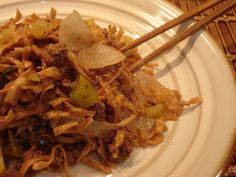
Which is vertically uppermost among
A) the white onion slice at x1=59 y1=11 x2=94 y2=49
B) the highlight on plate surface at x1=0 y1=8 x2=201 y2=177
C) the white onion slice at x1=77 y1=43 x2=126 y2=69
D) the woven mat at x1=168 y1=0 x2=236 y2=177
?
the woven mat at x1=168 y1=0 x2=236 y2=177

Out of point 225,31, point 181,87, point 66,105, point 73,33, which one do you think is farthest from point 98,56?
point 225,31

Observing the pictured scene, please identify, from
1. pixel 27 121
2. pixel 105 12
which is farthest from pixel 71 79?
pixel 105 12

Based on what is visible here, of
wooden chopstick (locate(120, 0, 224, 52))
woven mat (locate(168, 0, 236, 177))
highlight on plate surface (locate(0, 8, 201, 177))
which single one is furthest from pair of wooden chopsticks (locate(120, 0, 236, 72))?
woven mat (locate(168, 0, 236, 177))

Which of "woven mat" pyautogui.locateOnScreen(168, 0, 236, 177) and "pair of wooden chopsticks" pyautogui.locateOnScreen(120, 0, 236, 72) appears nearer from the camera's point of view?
"pair of wooden chopsticks" pyautogui.locateOnScreen(120, 0, 236, 72)

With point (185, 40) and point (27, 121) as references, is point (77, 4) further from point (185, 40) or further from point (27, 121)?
point (27, 121)

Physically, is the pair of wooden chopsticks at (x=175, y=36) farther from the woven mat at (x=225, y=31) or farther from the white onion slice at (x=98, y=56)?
the woven mat at (x=225, y=31)

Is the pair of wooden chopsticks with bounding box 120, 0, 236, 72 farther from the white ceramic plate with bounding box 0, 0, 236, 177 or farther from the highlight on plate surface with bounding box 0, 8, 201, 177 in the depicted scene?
the highlight on plate surface with bounding box 0, 8, 201, 177

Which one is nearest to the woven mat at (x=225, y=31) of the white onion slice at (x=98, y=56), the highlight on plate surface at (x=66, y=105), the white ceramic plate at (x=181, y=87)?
the white ceramic plate at (x=181, y=87)
